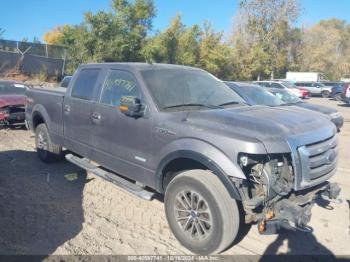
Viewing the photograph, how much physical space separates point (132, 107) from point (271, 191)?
1.85 meters

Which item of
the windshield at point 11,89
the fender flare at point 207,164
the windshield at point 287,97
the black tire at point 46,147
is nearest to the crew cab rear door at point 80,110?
the black tire at point 46,147

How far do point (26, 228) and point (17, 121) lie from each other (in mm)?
6688

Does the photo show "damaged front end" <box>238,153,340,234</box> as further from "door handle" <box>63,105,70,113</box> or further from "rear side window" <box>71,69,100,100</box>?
"door handle" <box>63,105,70,113</box>

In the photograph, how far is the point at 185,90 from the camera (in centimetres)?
463

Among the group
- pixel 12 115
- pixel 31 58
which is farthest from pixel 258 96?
pixel 31 58

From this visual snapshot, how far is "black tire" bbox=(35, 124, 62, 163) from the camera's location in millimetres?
6648

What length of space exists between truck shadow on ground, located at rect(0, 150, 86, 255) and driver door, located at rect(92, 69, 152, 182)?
840 millimetres

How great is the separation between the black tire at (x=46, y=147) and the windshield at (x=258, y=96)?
4.63 metres

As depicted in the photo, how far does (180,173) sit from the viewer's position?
396 centimetres

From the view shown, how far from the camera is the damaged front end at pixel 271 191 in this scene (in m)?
3.39

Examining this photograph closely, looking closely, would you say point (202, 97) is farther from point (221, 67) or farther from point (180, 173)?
point (221, 67)

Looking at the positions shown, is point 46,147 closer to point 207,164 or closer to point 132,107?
point 132,107

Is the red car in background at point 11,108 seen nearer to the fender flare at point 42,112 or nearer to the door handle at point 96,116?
the fender flare at point 42,112

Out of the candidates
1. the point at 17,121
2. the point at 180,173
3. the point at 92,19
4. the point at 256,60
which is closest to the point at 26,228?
the point at 180,173
